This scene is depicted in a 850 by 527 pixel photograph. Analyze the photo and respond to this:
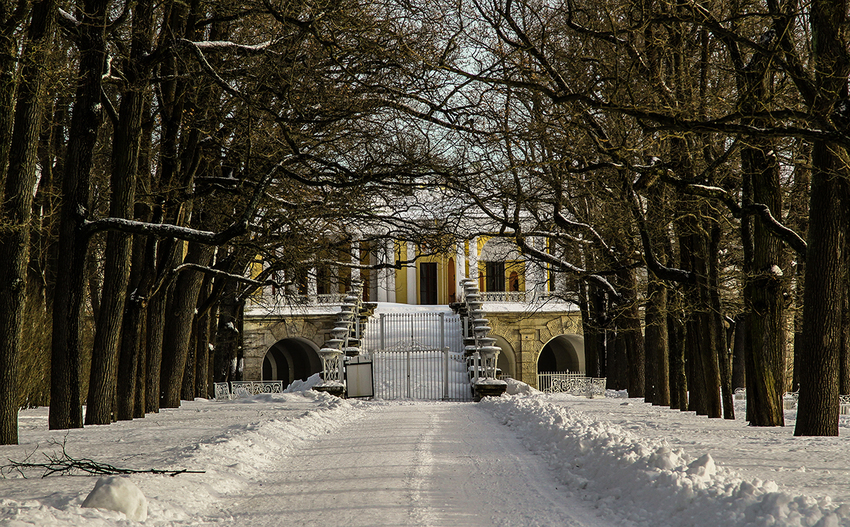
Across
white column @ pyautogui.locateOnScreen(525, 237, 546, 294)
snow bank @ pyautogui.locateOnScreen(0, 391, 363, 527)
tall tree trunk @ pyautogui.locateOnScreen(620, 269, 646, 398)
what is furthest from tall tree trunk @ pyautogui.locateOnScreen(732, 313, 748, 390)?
snow bank @ pyautogui.locateOnScreen(0, 391, 363, 527)

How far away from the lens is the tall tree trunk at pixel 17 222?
9164 mm

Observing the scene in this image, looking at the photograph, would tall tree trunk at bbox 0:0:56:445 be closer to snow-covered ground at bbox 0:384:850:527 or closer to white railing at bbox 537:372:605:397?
snow-covered ground at bbox 0:384:850:527

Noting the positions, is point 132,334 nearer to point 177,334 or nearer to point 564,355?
point 177,334

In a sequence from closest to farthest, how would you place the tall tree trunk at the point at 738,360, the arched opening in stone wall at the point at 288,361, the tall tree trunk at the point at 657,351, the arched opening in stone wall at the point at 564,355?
1. the tall tree trunk at the point at 657,351
2. the tall tree trunk at the point at 738,360
3. the arched opening in stone wall at the point at 564,355
4. the arched opening in stone wall at the point at 288,361

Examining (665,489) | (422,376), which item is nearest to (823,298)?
(665,489)

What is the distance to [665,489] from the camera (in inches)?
229

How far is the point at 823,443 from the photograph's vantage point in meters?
8.67

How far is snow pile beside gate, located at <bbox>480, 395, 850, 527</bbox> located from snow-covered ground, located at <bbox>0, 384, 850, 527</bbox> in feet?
0.05

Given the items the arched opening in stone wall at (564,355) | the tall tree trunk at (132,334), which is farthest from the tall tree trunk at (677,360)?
the arched opening in stone wall at (564,355)

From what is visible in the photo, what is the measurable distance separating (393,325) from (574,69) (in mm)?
21400

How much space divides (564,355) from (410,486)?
35.4m

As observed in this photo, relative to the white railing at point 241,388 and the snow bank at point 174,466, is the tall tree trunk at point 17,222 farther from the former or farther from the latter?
the white railing at point 241,388

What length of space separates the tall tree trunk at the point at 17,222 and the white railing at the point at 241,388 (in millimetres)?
12269

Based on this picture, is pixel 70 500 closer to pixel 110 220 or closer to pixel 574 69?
pixel 110 220
